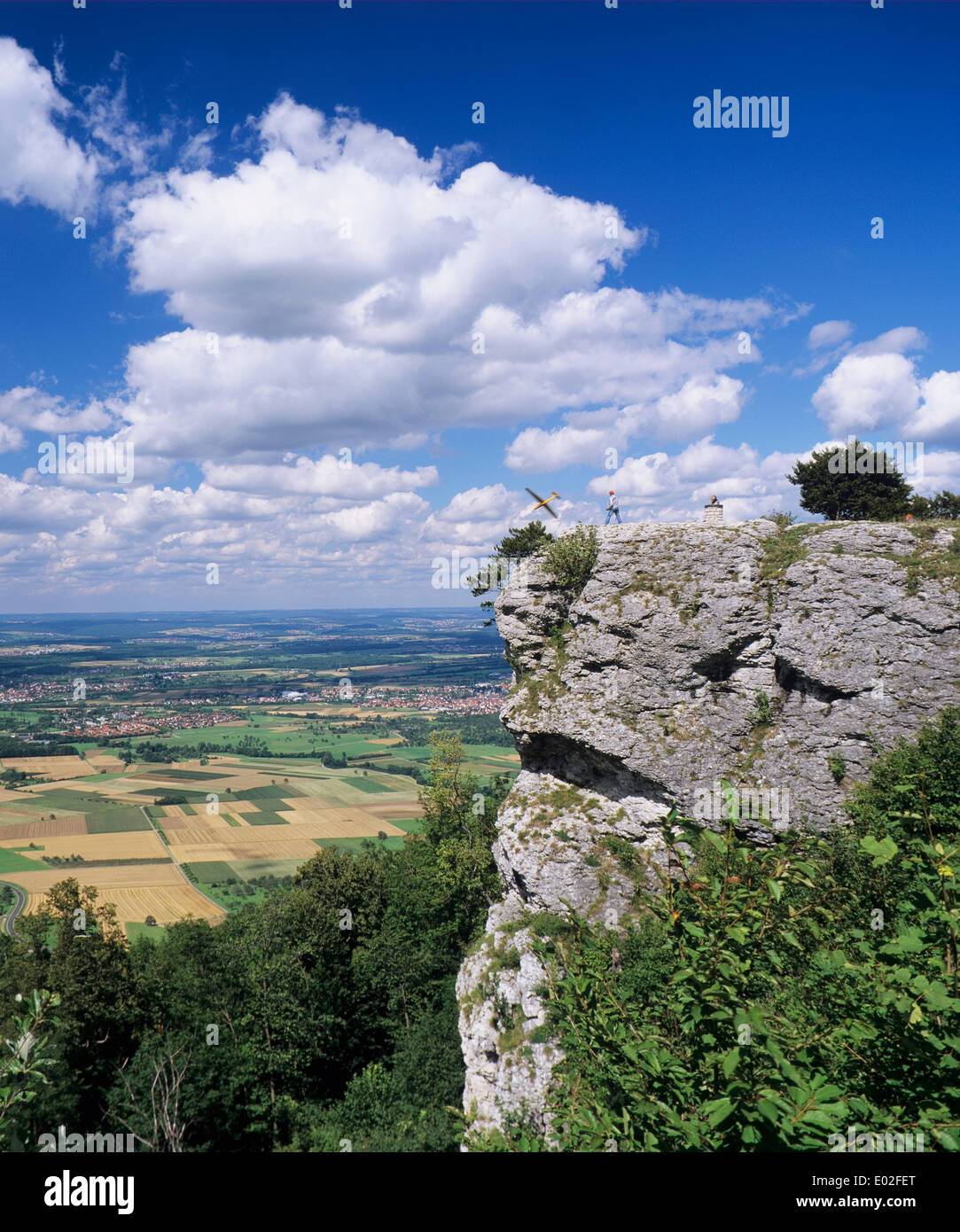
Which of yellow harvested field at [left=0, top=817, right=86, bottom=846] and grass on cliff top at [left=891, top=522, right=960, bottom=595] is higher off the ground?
grass on cliff top at [left=891, top=522, right=960, bottom=595]

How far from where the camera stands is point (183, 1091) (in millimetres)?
20703

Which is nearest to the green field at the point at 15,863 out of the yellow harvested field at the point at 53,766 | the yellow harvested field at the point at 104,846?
the yellow harvested field at the point at 104,846

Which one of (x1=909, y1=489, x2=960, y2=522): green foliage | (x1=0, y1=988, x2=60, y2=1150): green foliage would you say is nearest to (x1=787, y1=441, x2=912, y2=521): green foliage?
(x1=909, y1=489, x2=960, y2=522): green foliage

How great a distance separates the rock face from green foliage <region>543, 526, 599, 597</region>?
53 cm

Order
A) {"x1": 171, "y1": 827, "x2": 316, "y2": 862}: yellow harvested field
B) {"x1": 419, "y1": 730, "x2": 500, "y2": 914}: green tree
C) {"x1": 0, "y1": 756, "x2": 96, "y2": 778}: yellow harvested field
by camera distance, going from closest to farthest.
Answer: {"x1": 419, "y1": 730, "x2": 500, "y2": 914}: green tree < {"x1": 171, "y1": 827, "x2": 316, "y2": 862}: yellow harvested field < {"x1": 0, "y1": 756, "x2": 96, "y2": 778}: yellow harvested field

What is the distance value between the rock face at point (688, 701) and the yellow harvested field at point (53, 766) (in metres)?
109

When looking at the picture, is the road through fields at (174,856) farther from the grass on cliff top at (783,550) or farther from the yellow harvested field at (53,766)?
the grass on cliff top at (783,550)

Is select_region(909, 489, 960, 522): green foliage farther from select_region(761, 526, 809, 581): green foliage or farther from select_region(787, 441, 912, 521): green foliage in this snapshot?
select_region(761, 526, 809, 581): green foliage

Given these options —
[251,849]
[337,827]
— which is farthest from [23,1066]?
[337,827]

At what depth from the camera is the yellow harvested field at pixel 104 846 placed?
67.2 m

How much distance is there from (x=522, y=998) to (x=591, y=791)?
7367 millimetres

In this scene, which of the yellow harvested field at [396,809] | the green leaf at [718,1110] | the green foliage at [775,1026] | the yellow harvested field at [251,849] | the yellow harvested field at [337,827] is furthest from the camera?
the yellow harvested field at [396,809]

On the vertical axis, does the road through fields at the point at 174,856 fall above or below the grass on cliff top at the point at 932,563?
below

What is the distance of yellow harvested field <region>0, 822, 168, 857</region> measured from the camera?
2645 inches
